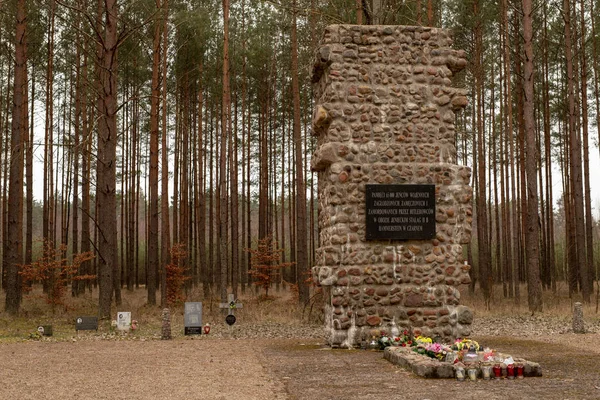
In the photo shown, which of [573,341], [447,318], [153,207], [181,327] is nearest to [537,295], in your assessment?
[573,341]

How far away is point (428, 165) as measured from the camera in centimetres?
1078

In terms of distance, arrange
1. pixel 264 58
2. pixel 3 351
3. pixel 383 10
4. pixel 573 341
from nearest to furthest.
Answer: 1. pixel 3 351
2. pixel 573 341
3. pixel 383 10
4. pixel 264 58

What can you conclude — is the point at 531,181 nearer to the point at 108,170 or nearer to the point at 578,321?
the point at 578,321

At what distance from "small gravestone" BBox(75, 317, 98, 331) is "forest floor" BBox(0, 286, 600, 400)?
135 millimetres

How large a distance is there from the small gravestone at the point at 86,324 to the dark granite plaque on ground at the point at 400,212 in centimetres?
652

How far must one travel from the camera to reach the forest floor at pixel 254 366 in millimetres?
6297

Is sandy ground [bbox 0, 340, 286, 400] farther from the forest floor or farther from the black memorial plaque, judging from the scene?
the black memorial plaque

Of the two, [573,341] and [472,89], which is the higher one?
[472,89]

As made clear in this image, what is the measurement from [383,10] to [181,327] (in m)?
8.23

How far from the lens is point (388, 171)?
419 inches

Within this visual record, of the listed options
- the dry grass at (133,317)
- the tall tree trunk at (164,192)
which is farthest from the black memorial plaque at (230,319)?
the tall tree trunk at (164,192)

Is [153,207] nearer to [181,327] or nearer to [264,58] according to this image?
[181,327]

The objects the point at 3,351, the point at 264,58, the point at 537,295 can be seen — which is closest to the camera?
the point at 3,351

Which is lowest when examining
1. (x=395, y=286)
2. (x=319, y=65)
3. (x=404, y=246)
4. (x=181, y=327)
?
(x=181, y=327)
